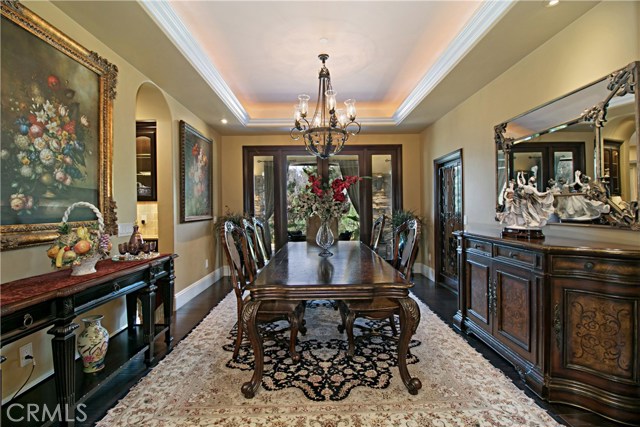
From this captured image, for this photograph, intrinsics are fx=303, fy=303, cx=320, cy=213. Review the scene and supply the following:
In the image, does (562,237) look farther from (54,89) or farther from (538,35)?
(54,89)

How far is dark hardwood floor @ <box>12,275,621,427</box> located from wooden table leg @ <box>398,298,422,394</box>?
79 cm

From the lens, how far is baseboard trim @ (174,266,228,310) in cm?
397

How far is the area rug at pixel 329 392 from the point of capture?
181 centimetres

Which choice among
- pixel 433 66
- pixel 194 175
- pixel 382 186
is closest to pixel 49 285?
pixel 194 175

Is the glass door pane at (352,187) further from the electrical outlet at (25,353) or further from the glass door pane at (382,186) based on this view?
the electrical outlet at (25,353)

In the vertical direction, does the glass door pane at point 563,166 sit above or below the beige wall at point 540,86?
below

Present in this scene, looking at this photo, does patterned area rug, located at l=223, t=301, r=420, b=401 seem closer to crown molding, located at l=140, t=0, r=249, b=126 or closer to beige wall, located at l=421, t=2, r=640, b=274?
beige wall, located at l=421, t=2, r=640, b=274

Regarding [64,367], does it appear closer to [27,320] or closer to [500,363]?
[27,320]

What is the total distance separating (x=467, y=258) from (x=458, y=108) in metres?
2.36

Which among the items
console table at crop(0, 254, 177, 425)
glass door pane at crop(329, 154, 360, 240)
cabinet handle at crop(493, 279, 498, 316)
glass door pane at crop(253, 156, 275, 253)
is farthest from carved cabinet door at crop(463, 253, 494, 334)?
glass door pane at crop(253, 156, 275, 253)

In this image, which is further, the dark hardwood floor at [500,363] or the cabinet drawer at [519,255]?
the cabinet drawer at [519,255]

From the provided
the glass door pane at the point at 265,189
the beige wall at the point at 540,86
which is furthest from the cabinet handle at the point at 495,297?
the glass door pane at the point at 265,189

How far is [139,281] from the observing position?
2.35 m

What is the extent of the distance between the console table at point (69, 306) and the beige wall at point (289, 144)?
3.49 m
